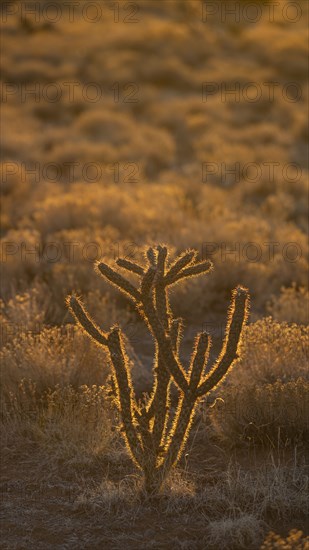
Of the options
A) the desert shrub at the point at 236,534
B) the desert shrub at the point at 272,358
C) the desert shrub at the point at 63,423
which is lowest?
the desert shrub at the point at 236,534

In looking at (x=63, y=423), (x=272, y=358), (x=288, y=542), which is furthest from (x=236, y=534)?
(x=272, y=358)

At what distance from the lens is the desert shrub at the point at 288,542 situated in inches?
164

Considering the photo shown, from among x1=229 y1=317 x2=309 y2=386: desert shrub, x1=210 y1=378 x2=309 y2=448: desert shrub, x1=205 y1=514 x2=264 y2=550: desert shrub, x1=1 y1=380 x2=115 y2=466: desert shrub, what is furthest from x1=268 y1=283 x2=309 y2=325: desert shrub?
x1=205 y1=514 x2=264 y2=550: desert shrub

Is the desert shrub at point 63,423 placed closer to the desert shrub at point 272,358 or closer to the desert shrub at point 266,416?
the desert shrub at point 266,416

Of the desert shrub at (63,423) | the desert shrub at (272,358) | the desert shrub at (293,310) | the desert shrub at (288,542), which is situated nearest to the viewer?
the desert shrub at (288,542)

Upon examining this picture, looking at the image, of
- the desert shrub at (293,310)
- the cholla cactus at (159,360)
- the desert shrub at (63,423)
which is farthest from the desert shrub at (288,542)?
the desert shrub at (293,310)

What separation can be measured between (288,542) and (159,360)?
3.95 ft

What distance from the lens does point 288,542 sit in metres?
4.30

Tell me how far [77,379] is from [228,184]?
9435 mm

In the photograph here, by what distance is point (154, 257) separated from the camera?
4.93 metres

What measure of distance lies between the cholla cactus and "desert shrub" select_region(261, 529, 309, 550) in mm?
783

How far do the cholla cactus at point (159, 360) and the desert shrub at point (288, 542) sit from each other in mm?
783

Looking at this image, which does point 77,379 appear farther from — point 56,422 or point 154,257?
point 154,257

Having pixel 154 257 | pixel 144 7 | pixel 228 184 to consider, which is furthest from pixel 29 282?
pixel 144 7
